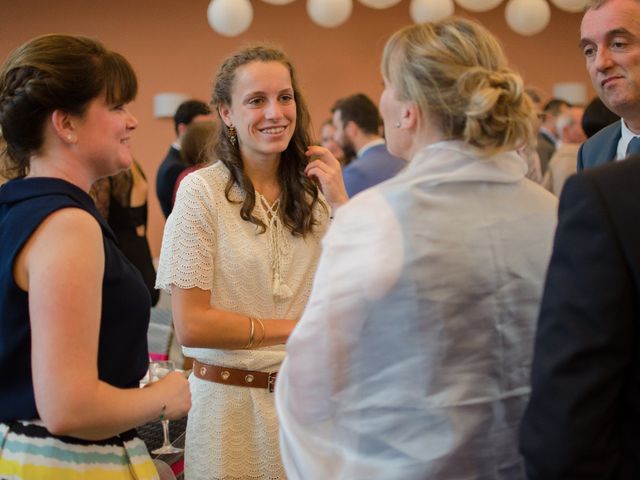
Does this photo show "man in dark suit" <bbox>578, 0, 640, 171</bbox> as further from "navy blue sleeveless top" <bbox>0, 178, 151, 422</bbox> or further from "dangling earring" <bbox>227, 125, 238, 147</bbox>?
"navy blue sleeveless top" <bbox>0, 178, 151, 422</bbox>

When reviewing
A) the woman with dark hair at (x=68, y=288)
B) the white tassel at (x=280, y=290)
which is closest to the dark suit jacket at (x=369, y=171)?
the white tassel at (x=280, y=290)

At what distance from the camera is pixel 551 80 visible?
32.7ft

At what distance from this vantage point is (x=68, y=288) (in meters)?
1.35

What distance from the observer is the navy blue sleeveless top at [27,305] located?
1426mm

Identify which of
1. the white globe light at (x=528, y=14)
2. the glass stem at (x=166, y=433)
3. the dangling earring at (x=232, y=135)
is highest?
the white globe light at (x=528, y=14)

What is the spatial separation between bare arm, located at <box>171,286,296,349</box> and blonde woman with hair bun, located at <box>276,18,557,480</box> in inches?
20.5

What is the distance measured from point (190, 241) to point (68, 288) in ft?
2.17

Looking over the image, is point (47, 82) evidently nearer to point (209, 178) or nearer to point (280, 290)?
point (209, 178)

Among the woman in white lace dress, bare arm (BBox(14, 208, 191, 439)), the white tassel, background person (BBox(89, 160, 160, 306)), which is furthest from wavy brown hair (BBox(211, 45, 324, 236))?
background person (BBox(89, 160, 160, 306))

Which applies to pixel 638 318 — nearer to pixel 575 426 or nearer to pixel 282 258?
pixel 575 426

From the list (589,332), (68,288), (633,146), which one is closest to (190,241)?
(68,288)

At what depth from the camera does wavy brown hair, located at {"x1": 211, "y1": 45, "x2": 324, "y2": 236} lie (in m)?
2.15

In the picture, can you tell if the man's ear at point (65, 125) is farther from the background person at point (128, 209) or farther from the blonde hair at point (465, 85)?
the background person at point (128, 209)

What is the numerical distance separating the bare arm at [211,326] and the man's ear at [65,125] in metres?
0.57
